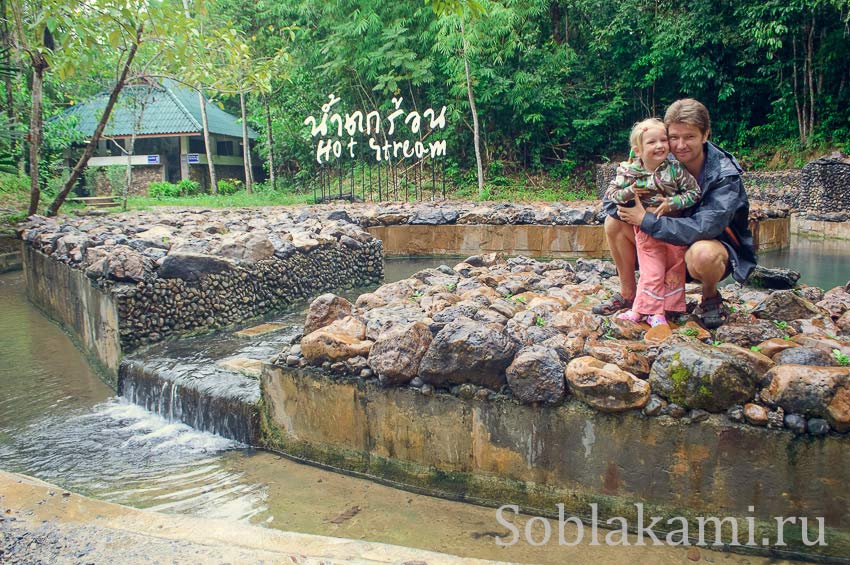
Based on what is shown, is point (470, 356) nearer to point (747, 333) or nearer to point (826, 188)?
point (747, 333)

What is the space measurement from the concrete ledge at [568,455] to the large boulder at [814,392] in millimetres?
90

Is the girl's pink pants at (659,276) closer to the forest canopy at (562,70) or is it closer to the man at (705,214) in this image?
the man at (705,214)

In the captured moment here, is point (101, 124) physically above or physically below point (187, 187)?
above

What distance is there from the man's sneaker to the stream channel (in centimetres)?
115

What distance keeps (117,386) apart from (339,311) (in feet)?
7.11

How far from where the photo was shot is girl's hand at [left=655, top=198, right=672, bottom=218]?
2.78 meters

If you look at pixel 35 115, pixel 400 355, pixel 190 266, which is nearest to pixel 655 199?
pixel 400 355

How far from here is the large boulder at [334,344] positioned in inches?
125

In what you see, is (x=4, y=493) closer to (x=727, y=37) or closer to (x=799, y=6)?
(x=799, y=6)

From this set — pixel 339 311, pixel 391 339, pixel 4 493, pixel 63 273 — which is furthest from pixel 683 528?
pixel 63 273

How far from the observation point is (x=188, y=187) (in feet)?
74.5

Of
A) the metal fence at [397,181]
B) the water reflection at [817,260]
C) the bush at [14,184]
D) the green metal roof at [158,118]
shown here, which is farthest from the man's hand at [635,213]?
the green metal roof at [158,118]

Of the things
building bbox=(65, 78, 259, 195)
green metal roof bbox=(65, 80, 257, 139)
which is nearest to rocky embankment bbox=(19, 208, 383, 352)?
green metal roof bbox=(65, 80, 257, 139)

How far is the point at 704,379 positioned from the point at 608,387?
34 centimetres
